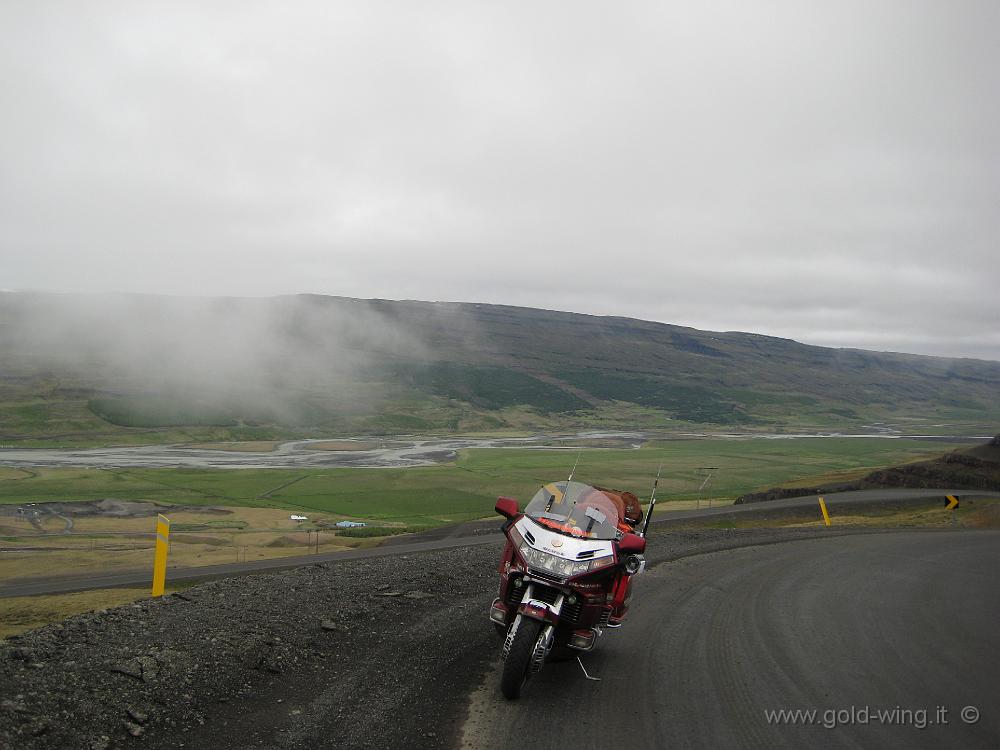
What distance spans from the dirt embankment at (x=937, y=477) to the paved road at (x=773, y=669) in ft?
126

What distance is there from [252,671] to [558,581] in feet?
12.5

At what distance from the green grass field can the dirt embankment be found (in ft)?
41.3

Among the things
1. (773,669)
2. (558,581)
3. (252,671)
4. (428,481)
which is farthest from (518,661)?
(428,481)

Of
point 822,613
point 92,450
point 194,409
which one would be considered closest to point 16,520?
point 822,613

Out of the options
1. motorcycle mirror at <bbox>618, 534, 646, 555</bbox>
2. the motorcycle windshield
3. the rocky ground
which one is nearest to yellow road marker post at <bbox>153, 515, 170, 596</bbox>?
the rocky ground

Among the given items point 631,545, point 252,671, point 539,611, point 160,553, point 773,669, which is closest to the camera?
point 539,611

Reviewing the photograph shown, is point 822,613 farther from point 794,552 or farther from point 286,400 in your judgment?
point 286,400

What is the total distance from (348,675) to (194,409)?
6985 inches

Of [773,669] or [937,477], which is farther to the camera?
[937,477]

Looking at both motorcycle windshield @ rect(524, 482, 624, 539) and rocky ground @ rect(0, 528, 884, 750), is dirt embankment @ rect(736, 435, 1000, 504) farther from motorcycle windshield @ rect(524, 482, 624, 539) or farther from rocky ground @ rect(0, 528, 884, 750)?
rocky ground @ rect(0, 528, 884, 750)

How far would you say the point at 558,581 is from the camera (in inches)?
299

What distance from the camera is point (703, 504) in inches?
2114

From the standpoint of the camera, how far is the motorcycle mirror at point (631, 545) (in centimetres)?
831

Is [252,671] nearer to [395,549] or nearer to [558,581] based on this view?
[558,581]
